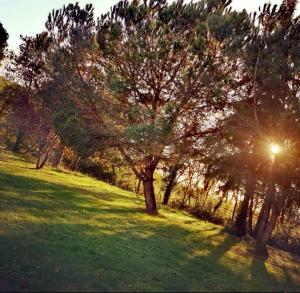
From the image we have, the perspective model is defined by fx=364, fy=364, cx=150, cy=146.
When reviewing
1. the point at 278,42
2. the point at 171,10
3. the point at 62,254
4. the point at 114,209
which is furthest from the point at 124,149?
the point at 62,254

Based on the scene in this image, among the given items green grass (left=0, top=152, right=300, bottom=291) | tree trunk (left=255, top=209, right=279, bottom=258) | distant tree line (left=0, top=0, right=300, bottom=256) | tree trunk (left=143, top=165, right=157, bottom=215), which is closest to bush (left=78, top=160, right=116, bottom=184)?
tree trunk (left=143, top=165, right=157, bottom=215)

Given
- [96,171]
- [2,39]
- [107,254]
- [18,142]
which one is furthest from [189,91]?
[18,142]

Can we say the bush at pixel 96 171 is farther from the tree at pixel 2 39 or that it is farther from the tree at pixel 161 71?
the tree at pixel 161 71

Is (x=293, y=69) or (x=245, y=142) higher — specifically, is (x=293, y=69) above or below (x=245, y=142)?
above

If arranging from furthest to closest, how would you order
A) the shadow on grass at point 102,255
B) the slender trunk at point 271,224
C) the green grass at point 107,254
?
the slender trunk at point 271,224 < the green grass at point 107,254 < the shadow on grass at point 102,255

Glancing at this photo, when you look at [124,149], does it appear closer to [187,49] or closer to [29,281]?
[187,49]

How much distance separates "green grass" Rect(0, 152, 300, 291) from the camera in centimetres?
1014

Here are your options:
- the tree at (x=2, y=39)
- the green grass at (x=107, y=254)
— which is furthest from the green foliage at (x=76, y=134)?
the tree at (x=2, y=39)

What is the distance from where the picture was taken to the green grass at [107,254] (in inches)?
399

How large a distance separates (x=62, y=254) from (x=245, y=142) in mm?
14677

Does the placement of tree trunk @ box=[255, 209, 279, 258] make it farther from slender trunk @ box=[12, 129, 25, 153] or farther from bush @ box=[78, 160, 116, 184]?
slender trunk @ box=[12, 129, 25, 153]

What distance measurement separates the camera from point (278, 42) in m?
18.3

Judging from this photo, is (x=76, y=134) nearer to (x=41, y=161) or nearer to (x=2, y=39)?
(x=41, y=161)

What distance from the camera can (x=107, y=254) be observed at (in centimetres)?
1288
